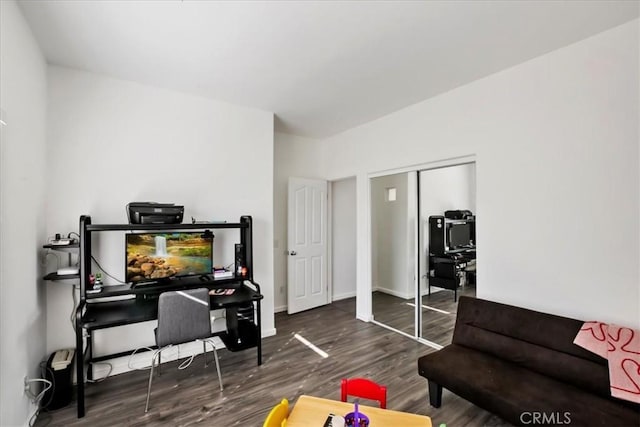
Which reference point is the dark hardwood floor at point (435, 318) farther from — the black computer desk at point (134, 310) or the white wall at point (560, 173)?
the black computer desk at point (134, 310)

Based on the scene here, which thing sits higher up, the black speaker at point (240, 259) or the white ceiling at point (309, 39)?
the white ceiling at point (309, 39)

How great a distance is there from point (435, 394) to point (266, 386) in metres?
1.42

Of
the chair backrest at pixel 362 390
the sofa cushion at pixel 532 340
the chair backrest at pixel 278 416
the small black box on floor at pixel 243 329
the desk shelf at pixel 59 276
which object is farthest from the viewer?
the small black box on floor at pixel 243 329

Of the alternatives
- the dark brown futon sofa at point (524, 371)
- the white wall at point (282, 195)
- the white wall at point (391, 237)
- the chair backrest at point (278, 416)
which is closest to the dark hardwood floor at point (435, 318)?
the white wall at point (391, 237)

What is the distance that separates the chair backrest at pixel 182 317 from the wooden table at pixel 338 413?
4.34ft

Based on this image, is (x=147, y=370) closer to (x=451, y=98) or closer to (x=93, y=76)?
(x=93, y=76)

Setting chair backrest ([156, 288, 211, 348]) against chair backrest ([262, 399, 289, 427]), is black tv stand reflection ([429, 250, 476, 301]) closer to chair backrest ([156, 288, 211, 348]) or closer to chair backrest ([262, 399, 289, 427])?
chair backrest ([262, 399, 289, 427])

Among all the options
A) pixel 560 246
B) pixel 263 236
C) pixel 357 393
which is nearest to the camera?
pixel 357 393

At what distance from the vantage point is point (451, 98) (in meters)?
2.91

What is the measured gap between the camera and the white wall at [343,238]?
5008 mm

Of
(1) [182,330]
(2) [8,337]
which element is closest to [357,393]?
(1) [182,330]

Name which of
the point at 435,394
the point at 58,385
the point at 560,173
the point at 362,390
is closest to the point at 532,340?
the point at 435,394

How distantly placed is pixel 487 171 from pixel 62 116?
3947 mm

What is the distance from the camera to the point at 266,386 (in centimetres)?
246
